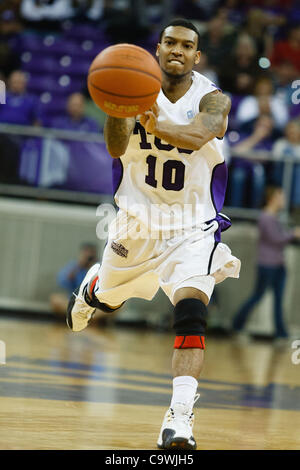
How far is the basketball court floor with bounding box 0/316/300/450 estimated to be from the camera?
4230mm

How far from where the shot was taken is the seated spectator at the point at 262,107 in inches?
487

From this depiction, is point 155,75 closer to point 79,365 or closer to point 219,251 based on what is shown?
point 219,251

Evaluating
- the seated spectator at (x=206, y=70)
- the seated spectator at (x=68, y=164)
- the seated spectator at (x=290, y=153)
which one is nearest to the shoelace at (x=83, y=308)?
the seated spectator at (x=68, y=164)

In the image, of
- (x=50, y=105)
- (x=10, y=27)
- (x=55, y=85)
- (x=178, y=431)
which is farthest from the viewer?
(x=10, y=27)

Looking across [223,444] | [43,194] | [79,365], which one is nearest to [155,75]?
[223,444]

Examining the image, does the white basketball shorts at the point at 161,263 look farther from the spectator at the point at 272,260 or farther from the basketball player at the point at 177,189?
the spectator at the point at 272,260

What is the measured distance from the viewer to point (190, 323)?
4367 mm

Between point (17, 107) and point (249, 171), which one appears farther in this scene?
point (17, 107)

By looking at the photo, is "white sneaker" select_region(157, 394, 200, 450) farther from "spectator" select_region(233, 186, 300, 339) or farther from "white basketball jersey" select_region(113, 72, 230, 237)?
"spectator" select_region(233, 186, 300, 339)

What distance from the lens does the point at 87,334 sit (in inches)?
432

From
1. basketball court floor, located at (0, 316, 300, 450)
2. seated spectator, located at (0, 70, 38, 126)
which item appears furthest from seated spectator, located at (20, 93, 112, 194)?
basketball court floor, located at (0, 316, 300, 450)

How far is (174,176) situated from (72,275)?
7451 millimetres

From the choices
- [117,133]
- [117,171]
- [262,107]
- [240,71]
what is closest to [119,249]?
[117,171]

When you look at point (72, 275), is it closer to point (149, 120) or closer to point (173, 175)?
point (173, 175)
